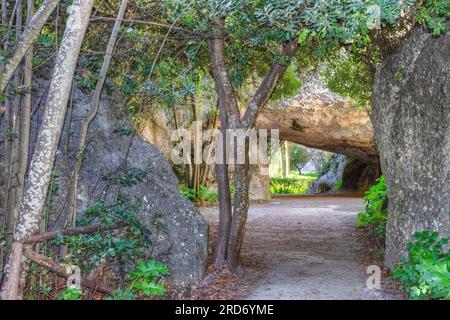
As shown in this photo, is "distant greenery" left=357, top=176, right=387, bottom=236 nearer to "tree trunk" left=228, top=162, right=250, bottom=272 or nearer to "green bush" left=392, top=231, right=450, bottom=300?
"green bush" left=392, top=231, right=450, bottom=300

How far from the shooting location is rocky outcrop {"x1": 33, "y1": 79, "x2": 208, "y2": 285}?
247 inches

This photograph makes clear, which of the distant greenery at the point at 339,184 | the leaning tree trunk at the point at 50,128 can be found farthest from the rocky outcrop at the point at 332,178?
the leaning tree trunk at the point at 50,128

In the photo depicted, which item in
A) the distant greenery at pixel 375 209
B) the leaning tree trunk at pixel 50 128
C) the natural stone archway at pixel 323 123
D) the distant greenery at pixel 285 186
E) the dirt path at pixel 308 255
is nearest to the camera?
the leaning tree trunk at pixel 50 128

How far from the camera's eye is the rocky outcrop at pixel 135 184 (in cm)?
628

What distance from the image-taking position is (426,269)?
17.0 ft

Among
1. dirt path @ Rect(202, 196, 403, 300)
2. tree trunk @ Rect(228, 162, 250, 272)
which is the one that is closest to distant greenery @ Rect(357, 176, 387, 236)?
dirt path @ Rect(202, 196, 403, 300)

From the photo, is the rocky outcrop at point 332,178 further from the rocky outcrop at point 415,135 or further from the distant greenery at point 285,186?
the rocky outcrop at point 415,135

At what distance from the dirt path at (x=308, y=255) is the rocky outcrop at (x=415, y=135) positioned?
970 millimetres

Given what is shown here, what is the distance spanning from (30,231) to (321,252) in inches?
223

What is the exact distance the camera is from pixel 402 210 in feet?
22.8

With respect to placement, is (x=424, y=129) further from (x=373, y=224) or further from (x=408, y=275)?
(x=373, y=224)

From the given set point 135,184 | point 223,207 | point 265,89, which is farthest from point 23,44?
point 223,207

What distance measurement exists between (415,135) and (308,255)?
2.97 meters
